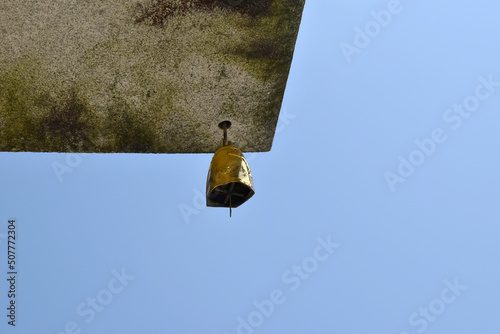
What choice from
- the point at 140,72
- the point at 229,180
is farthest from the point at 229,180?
the point at 140,72

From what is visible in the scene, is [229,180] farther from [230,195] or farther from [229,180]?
[230,195]

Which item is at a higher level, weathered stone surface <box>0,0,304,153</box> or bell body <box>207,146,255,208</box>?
weathered stone surface <box>0,0,304,153</box>

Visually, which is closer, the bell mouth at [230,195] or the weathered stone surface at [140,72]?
the weathered stone surface at [140,72]

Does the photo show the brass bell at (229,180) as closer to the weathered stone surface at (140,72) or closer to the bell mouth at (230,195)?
the bell mouth at (230,195)

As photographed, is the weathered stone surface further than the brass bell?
No

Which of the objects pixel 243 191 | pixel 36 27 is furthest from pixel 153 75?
pixel 243 191

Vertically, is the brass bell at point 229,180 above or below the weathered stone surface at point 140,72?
below

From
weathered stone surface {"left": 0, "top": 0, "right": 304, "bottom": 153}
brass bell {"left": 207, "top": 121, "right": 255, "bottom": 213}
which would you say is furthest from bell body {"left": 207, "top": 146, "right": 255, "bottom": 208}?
weathered stone surface {"left": 0, "top": 0, "right": 304, "bottom": 153}

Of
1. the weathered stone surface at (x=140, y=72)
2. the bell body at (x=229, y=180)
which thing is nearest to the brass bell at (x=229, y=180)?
the bell body at (x=229, y=180)

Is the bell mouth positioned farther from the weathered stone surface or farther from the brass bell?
the weathered stone surface

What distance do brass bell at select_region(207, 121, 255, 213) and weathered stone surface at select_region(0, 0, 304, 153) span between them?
0.30 m

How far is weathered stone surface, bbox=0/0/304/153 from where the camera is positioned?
2811mm

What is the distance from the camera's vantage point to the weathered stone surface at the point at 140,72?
9.22 ft

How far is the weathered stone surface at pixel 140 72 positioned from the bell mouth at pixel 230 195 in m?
0.48
